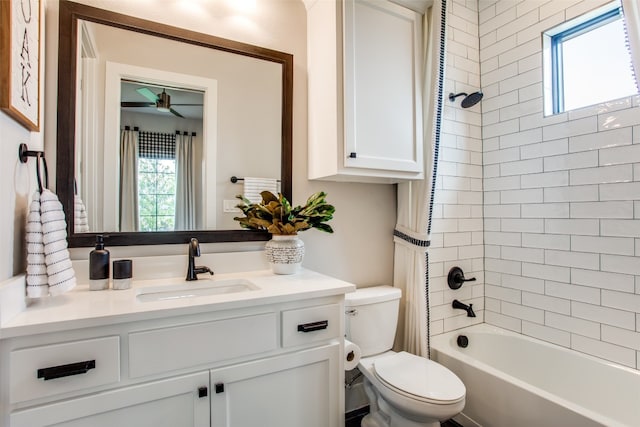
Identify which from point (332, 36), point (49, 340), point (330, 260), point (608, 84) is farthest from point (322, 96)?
point (608, 84)

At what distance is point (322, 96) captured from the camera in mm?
1672

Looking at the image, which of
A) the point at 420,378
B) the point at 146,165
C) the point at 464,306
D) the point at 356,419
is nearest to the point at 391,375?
the point at 420,378

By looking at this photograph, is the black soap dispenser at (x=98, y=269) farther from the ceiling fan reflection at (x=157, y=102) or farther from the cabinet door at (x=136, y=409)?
the ceiling fan reflection at (x=157, y=102)

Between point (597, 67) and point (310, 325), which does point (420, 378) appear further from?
point (597, 67)

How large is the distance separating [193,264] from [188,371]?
0.51 m

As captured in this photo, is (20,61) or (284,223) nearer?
(20,61)

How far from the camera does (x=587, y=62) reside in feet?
6.26

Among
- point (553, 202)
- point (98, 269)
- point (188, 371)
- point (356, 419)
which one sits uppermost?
point (553, 202)

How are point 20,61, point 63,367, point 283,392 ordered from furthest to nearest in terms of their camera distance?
point 283,392 < point 20,61 < point 63,367

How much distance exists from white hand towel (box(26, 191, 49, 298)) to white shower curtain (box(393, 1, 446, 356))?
169cm

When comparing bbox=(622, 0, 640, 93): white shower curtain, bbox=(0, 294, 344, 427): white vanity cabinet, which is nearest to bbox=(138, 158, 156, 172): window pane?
bbox=(0, 294, 344, 427): white vanity cabinet

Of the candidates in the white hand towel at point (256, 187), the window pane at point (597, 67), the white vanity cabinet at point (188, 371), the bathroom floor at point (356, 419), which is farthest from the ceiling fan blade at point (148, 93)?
the window pane at point (597, 67)

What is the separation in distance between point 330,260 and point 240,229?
1.84 feet

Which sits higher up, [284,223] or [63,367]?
[284,223]
